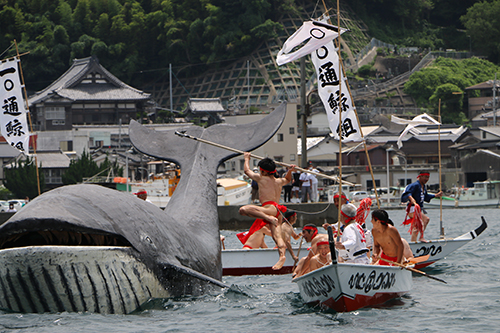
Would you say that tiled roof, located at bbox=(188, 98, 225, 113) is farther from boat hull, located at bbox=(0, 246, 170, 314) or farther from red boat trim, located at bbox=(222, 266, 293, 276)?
boat hull, located at bbox=(0, 246, 170, 314)

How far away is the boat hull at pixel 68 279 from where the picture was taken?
7.02 meters

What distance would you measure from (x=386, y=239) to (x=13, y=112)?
13522mm

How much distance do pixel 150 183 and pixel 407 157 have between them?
2170 centimetres

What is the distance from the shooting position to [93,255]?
7207 mm

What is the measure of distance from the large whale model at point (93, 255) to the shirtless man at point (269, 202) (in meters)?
2.53

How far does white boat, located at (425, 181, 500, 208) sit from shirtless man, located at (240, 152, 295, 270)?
3075cm

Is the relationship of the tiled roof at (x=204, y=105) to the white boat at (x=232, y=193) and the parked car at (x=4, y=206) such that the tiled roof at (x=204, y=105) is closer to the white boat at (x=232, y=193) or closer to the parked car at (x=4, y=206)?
the white boat at (x=232, y=193)

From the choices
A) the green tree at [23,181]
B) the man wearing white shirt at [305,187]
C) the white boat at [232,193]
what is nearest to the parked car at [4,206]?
the green tree at [23,181]

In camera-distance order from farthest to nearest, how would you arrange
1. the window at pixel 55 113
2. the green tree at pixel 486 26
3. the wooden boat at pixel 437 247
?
the green tree at pixel 486 26, the window at pixel 55 113, the wooden boat at pixel 437 247

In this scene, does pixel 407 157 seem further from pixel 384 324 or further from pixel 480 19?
pixel 384 324

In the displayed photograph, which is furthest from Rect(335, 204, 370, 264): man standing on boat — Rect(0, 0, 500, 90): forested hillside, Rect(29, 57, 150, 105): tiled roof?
Rect(0, 0, 500, 90): forested hillside

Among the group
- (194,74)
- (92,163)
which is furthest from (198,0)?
(92,163)

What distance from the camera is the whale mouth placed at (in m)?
7.05

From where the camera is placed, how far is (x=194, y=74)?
270 ft
